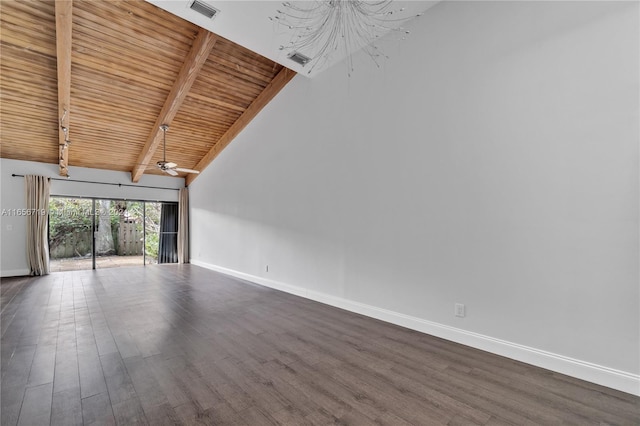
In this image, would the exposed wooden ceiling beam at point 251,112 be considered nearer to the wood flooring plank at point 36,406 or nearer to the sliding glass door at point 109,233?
the sliding glass door at point 109,233

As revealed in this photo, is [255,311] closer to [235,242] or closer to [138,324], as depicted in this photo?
[138,324]

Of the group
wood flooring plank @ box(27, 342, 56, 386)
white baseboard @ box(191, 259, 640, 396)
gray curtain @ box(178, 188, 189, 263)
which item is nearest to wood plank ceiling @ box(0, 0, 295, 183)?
gray curtain @ box(178, 188, 189, 263)

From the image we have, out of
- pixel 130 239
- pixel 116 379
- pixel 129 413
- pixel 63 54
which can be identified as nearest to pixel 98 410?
pixel 129 413

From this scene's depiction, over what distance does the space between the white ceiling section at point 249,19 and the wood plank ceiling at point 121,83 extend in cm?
48

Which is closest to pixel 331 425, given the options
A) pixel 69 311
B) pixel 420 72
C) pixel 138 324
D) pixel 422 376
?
pixel 422 376

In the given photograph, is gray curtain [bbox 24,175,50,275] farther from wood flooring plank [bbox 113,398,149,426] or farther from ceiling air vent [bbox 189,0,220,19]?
wood flooring plank [bbox 113,398,149,426]

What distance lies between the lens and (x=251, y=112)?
6457 mm

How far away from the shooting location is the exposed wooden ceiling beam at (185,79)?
425cm

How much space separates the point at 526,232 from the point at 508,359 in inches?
46.8

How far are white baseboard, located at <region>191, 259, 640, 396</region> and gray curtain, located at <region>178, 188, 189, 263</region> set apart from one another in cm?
708

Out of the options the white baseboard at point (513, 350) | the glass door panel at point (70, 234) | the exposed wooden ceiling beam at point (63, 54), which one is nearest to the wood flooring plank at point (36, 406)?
the white baseboard at point (513, 350)

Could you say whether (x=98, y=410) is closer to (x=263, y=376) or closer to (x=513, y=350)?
(x=263, y=376)

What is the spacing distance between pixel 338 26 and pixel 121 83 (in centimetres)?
419

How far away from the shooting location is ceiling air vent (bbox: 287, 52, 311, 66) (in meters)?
4.38
